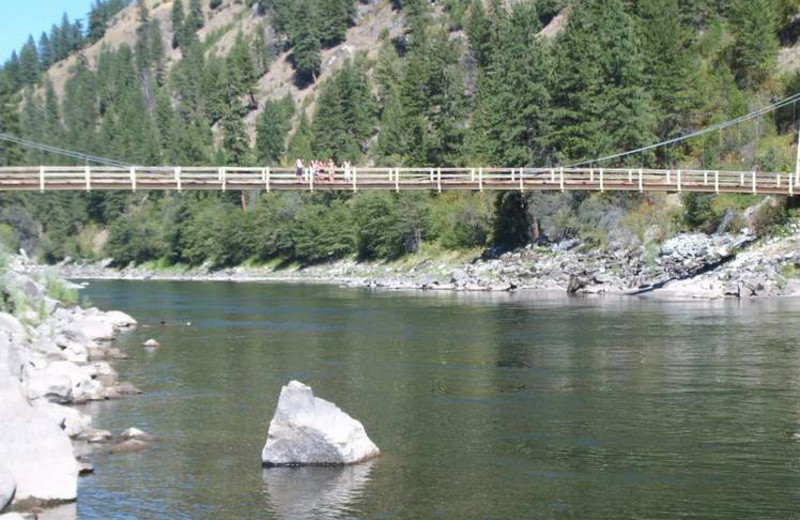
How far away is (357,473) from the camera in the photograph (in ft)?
63.5

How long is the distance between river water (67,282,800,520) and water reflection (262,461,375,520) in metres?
0.05

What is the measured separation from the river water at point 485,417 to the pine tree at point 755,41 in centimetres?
3954

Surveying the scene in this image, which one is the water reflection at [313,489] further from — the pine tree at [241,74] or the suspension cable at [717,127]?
the pine tree at [241,74]

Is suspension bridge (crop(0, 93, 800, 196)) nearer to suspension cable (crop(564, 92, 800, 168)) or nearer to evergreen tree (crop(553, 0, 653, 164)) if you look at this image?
suspension cable (crop(564, 92, 800, 168))

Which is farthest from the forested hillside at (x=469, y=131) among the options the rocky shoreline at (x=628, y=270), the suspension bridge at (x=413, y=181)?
the suspension bridge at (x=413, y=181)

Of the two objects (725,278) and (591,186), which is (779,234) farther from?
(591,186)

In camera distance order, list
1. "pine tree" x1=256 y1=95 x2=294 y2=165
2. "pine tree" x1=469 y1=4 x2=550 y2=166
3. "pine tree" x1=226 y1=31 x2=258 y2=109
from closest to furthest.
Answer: "pine tree" x1=469 y1=4 x2=550 y2=166, "pine tree" x1=256 y1=95 x2=294 y2=165, "pine tree" x1=226 y1=31 x2=258 y2=109

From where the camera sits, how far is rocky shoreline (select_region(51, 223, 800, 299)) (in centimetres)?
5481

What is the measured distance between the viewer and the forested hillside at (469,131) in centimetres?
7475

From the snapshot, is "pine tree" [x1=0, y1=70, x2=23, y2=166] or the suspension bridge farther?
"pine tree" [x1=0, y1=70, x2=23, y2=166]

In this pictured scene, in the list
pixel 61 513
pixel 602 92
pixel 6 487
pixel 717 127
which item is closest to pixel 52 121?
pixel 602 92

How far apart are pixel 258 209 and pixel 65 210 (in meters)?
44.0

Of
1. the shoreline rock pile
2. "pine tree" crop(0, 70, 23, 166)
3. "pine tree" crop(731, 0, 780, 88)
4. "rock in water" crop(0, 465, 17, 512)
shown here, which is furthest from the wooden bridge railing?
"pine tree" crop(0, 70, 23, 166)

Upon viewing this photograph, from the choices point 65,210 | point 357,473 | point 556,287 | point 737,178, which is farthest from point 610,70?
point 65,210
